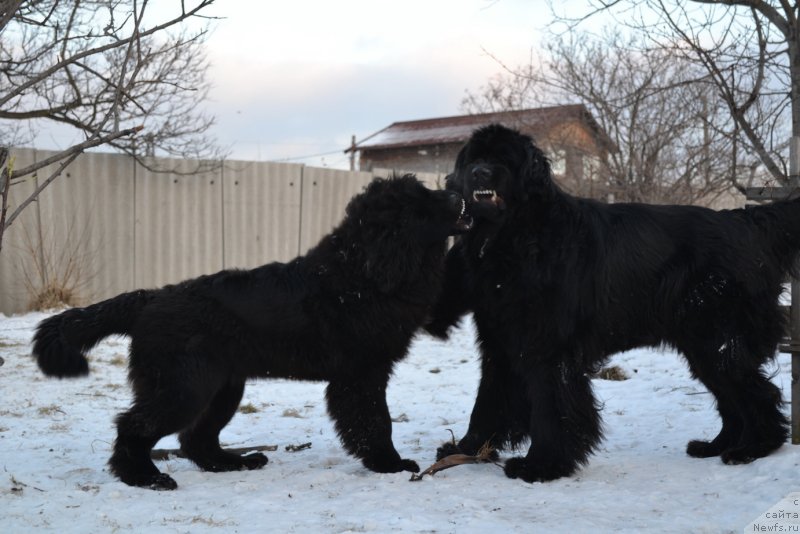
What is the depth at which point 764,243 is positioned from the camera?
4215 millimetres

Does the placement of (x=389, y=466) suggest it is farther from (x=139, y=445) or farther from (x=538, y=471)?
(x=139, y=445)

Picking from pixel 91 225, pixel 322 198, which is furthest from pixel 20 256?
pixel 322 198

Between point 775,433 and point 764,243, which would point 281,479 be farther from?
point 764,243

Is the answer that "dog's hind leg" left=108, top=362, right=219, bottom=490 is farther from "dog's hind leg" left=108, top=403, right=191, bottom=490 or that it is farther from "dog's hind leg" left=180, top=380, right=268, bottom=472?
"dog's hind leg" left=180, top=380, right=268, bottom=472

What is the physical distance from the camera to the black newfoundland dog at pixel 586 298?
12.8 feet

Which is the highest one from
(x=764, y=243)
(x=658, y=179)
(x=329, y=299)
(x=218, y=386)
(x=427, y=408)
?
(x=658, y=179)

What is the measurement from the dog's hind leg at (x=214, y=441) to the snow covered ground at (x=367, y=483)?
109 millimetres

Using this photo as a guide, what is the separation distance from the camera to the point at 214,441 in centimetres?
412

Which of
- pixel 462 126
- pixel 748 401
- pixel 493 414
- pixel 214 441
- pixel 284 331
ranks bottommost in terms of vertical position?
pixel 214 441

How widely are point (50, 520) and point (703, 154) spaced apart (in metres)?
10.5

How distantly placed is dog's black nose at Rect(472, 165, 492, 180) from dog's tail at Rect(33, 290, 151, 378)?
6.26 feet

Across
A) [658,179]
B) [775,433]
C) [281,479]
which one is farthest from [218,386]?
[658,179]

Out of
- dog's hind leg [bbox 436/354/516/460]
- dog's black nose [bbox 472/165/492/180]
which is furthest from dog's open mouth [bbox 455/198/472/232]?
dog's hind leg [bbox 436/354/516/460]

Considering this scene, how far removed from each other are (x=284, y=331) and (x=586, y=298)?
5.42 feet
